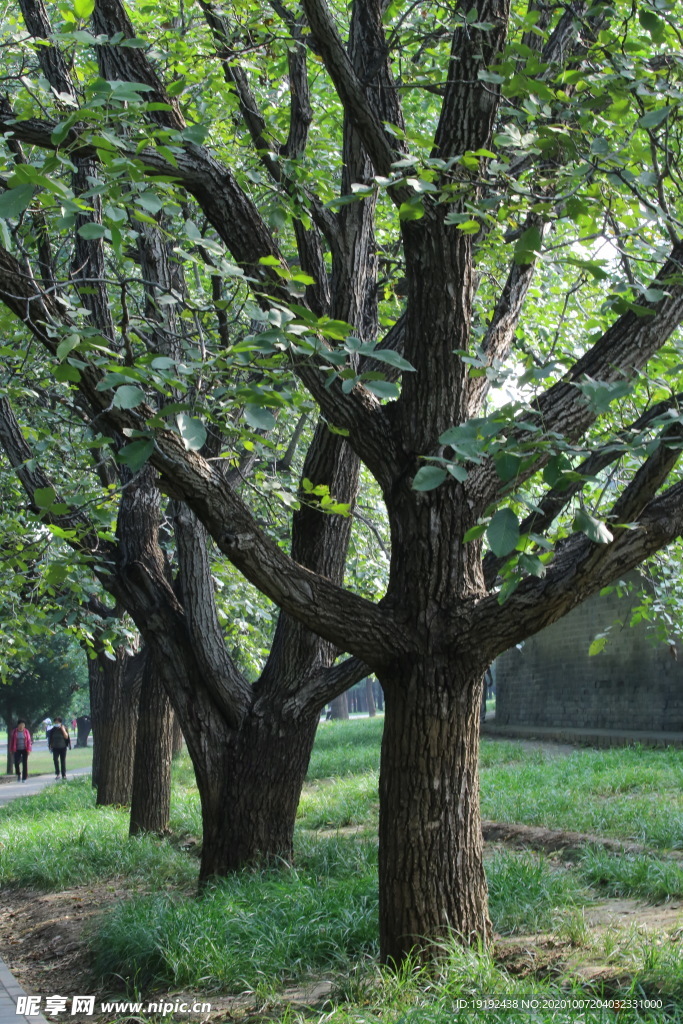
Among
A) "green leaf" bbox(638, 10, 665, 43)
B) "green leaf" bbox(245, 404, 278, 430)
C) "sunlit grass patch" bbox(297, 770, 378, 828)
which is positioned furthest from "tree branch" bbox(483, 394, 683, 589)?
"sunlit grass patch" bbox(297, 770, 378, 828)

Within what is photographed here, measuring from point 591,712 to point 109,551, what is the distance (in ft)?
52.1

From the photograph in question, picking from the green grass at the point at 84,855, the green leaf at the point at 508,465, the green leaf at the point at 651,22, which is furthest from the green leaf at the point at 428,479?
the green grass at the point at 84,855

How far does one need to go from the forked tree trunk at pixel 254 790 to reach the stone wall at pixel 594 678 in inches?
392

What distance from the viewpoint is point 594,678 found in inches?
801

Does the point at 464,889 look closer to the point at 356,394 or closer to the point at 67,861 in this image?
the point at 356,394

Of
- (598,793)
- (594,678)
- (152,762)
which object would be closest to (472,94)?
(152,762)

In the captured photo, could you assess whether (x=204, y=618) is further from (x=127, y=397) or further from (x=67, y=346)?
(x=127, y=397)

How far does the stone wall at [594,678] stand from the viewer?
1777 cm

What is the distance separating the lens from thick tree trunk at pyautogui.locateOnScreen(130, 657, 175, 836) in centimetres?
948

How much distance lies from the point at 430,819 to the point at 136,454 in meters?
2.29

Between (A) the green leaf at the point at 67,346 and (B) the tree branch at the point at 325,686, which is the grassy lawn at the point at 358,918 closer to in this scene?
(B) the tree branch at the point at 325,686

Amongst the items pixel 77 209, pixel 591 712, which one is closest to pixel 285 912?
pixel 77 209

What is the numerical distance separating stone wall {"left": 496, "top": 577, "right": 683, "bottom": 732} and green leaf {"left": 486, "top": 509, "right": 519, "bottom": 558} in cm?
1350

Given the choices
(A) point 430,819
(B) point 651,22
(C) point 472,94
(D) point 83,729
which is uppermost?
(C) point 472,94
